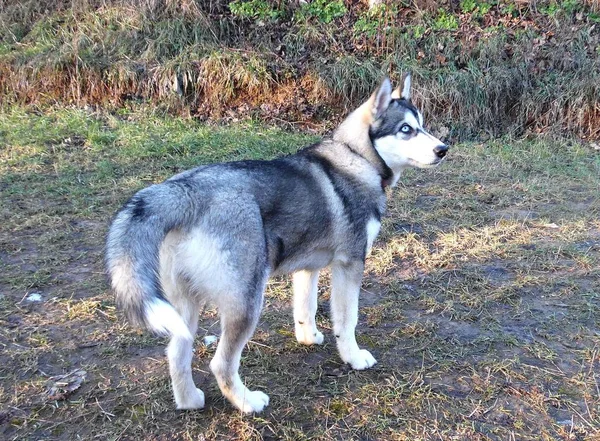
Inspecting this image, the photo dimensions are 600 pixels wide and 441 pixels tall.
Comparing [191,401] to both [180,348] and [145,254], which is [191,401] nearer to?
[180,348]

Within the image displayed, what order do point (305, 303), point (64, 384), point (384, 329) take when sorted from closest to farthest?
point (64, 384)
point (305, 303)
point (384, 329)

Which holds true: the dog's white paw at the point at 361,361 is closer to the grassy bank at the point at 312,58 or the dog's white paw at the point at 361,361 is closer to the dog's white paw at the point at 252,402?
the dog's white paw at the point at 252,402

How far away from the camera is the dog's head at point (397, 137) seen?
11.9ft

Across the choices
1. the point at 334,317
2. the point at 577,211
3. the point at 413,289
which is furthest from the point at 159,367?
the point at 577,211

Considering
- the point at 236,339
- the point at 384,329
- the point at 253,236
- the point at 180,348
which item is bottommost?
the point at 384,329

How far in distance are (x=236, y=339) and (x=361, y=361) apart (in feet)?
3.14

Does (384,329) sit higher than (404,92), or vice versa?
(404,92)

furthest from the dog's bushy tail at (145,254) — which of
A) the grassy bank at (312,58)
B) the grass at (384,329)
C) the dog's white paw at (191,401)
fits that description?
the grassy bank at (312,58)

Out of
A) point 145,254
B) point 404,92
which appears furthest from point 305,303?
point 404,92

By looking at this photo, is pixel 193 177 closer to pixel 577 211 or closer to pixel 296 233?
pixel 296 233

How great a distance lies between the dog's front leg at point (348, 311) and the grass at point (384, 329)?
9cm

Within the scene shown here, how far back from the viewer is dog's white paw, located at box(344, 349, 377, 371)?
Answer: 11.3 feet

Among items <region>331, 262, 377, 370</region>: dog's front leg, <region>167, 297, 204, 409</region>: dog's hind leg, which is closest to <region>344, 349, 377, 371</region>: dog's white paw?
<region>331, 262, 377, 370</region>: dog's front leg

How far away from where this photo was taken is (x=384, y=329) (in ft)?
12.8
